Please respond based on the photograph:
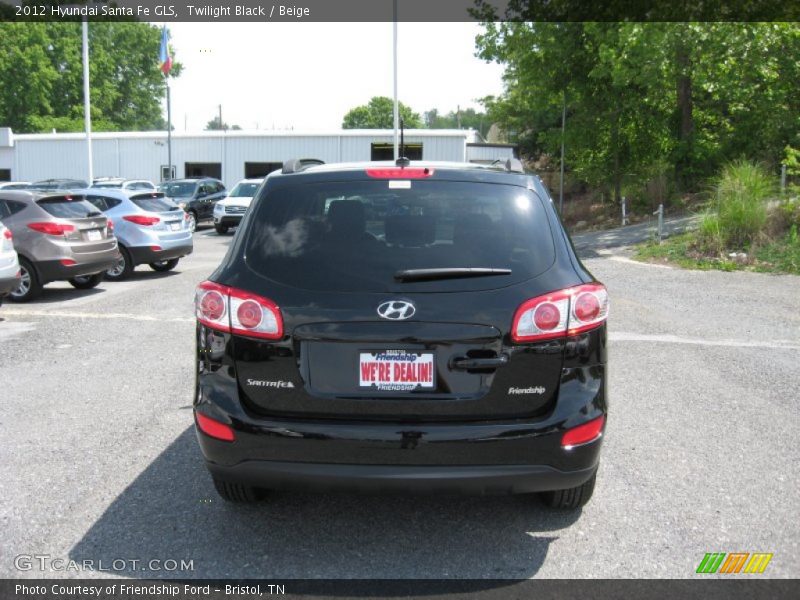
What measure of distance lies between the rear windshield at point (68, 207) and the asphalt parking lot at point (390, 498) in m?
4.41

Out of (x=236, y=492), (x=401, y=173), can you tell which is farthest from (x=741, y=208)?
(x=236, y=492)

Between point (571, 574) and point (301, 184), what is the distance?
6.99 ft

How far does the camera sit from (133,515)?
399 centimetres

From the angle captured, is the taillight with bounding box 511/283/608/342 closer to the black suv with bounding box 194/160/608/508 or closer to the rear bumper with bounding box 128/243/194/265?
the black suv with bounding box 194/160/608/508

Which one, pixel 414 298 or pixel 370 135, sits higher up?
pixel 370 135

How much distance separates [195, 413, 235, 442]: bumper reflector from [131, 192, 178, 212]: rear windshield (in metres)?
12.0

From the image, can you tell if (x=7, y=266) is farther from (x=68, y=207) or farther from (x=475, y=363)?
(x=475, y=363)

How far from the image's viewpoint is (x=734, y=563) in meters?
3.54

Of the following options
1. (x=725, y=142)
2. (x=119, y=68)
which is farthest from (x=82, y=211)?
(x=119, y=68)

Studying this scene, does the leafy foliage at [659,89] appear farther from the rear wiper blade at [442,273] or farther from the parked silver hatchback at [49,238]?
the rear wiper blade at [442,273]

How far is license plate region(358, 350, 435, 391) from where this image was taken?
10.9ft

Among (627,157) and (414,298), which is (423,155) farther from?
(414,298)

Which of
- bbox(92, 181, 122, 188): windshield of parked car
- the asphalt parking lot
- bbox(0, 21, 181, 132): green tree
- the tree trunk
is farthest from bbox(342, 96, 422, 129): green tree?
the asphalt parking lot

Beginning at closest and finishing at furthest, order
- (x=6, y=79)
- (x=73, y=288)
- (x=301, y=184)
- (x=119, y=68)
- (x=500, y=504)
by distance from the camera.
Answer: (x=301, y=184)
(x=500, y=504)
(x=73, y=288)
(x=6, y=79)
(x=119, y=68)
